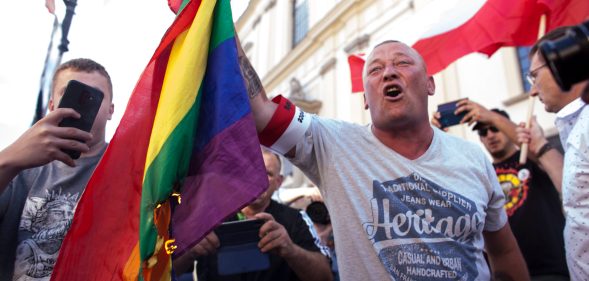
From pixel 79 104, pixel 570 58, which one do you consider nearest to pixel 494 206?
pixel 570 58

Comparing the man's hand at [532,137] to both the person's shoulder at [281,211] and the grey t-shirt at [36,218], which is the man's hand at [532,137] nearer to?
the person's shoulder at [281,211]

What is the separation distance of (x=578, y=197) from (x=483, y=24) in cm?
243

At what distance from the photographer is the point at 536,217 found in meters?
2.46

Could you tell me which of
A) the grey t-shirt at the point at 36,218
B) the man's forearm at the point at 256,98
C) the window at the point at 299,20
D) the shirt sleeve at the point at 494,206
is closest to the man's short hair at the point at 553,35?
the shirt sleeve at the point at 494,206

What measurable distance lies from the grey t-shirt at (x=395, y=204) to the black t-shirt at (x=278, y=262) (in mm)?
840

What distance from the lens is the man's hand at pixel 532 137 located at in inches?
92.8

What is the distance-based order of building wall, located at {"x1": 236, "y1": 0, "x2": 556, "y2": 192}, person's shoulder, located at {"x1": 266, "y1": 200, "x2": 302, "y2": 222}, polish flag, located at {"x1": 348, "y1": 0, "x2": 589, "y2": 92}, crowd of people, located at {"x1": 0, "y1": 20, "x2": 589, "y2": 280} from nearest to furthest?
1. crowd of people, located at {"x1": 0, "y1": 20, "x2": 589, "y2": 280}
2. person's shoulder, located at {"x1": 266, "y1": 200, "x2": 302, "y2": 222}
3. polish flag, located at {"x1": 348, "y1": 0, "x2": 589, "y2": 92}
4. building wall, located at {"x1": 236, "y1": 0, "x2": 556, "y2": 192}

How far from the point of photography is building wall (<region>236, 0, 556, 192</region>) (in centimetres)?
738

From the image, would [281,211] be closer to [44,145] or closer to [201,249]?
[201,249]

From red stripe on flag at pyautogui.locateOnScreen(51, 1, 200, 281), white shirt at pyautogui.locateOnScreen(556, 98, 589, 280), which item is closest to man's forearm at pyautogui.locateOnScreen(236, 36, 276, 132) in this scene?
red stripe on flag at pyautogui.locateOnScreen(51, 1, 200, 281)

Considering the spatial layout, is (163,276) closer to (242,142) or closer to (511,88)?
(242,142)

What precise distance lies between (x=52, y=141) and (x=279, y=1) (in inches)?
761

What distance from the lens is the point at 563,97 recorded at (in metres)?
1.95

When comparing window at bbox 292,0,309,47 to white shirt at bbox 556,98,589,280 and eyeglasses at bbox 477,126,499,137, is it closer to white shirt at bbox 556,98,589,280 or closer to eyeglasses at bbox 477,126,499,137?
eyeglasses at bbox 477,126,499,137
